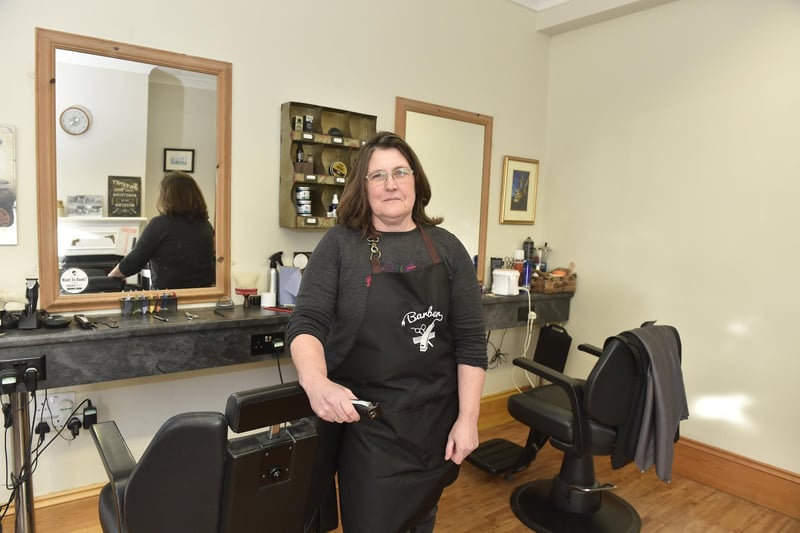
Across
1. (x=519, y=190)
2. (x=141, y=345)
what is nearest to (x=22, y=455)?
(x=141, y=345)

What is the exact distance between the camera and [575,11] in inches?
133

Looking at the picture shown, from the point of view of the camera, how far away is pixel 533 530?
2414 mm

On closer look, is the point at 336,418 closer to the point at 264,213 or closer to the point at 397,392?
the point at 397,392

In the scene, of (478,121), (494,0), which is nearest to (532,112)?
(478,121)

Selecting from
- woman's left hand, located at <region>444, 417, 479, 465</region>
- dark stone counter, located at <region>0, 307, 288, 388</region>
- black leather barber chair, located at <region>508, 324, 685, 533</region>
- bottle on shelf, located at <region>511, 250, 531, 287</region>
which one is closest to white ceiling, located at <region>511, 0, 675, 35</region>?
bottle on shelf, located at <region>511, 250, 531, 287</region>

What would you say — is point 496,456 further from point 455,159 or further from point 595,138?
point 595,138

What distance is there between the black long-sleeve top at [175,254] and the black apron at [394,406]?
1184 millimetres

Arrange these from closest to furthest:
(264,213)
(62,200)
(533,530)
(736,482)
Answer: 1. (62,200)
2. (533,530)
3. (264,213)
4. (736,482)

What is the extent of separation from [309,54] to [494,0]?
1.39 m

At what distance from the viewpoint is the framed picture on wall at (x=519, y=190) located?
357cm

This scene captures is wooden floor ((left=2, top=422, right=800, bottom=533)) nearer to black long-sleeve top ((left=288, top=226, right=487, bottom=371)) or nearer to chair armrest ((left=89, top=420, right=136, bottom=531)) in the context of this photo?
chair armrest ((left=89, top=420, right=136, bottom=531))

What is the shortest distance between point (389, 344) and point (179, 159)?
1449mm

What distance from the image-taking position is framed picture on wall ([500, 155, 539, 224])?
357 cm

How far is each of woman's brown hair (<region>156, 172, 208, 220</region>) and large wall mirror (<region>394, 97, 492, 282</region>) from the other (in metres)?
1.16
